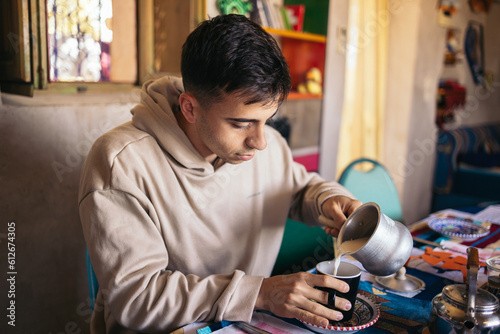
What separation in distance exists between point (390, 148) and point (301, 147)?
55.0 inches

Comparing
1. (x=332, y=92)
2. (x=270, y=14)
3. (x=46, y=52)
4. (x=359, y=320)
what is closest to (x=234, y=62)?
(x=359, y=320)

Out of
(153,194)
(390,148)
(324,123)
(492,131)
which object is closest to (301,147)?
(324,123)

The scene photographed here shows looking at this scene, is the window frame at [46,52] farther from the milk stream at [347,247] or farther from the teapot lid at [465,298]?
the teapot lid at [465,298]

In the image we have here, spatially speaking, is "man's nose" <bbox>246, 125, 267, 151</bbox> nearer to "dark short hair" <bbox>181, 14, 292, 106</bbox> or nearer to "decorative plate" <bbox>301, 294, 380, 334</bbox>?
"dark short hair" <bbox>181, 14, 292, 106</bbox>

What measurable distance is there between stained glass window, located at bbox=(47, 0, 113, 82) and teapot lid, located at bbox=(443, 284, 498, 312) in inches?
68.3

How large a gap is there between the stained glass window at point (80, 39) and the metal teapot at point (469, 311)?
5.71 ft

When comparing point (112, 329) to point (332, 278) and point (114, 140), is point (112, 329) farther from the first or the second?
Result: point (332, 278)

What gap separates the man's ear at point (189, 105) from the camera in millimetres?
1153

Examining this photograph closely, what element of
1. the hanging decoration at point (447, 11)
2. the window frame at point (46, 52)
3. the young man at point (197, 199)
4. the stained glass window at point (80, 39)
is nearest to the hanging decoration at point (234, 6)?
the window frame at point (46, 52)

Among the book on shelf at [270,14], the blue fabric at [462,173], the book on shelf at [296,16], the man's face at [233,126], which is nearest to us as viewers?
the man's face at [233,126]

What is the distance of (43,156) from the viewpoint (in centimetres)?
179

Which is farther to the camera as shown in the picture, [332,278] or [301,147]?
[301,147]

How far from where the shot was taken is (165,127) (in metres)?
1.25

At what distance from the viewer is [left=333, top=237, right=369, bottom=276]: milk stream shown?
103 cm
